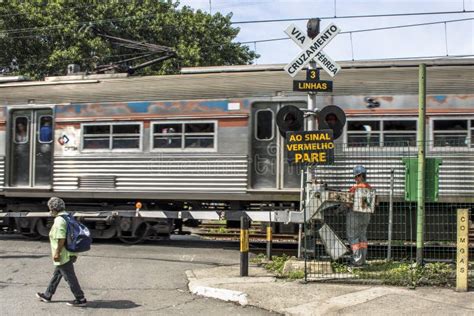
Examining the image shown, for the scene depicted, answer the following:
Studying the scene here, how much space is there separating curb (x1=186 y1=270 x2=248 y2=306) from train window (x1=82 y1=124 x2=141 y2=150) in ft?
14.4

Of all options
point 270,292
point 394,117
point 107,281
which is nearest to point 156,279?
point 107,281

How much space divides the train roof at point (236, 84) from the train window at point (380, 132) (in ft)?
1.88

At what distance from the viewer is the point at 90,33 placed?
2420 cm

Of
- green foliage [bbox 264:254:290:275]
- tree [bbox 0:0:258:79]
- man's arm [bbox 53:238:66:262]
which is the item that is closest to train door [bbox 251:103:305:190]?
green foliage [bbox 264:254:290:275]

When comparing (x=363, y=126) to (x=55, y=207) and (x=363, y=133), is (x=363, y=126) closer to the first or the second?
(x=363, y=133)

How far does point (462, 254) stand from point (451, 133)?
3.39 metres

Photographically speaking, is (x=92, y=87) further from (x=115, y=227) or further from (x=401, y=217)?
(x=401, y=217)

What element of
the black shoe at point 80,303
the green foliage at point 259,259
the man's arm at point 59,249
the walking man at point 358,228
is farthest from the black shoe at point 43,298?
the walking man at point 358,228

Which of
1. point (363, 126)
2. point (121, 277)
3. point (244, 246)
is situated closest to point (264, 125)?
point (363, 126)

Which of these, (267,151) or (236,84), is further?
(236,84)

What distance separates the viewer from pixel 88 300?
7.66 metres

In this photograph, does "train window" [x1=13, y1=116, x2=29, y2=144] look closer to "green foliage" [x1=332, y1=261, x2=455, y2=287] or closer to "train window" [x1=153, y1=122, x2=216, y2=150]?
"train window" [x1=153, y1=122, x2=216, y2=150]

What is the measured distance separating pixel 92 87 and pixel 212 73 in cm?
273

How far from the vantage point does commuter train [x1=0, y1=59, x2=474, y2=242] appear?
1045 cm
